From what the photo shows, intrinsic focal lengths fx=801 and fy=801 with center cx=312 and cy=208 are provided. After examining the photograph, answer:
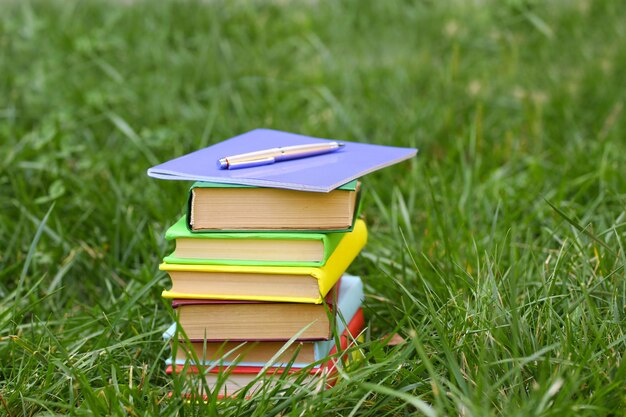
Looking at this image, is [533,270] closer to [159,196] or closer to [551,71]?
[159,196]

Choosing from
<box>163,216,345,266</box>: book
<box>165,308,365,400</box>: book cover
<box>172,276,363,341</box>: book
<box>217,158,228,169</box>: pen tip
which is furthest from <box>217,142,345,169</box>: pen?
<box>165,308,365,400</box>: book cover

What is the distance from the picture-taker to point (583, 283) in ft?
6.10

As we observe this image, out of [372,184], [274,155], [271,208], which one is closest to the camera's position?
[271,208]

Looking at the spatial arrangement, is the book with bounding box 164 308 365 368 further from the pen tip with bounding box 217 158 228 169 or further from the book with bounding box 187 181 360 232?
the pen tip with bounding box 217 158 228 169

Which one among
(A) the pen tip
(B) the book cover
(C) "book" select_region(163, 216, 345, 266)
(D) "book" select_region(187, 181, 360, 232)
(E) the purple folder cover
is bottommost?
(B) the book cover

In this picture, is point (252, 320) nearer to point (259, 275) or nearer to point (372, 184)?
point (259, 275)

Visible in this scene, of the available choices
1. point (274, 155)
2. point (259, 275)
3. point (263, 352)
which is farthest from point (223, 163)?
point (263, 352)

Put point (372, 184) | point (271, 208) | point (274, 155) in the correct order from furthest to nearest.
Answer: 1. point (372, 184)
2. point (274, 155)
3. point (271, 208)

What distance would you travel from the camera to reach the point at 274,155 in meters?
1.86

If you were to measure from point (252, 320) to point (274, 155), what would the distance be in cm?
38

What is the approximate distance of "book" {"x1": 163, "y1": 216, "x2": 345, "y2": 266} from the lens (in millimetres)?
1747

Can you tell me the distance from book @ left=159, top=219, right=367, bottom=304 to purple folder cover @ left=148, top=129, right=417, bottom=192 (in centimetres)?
19

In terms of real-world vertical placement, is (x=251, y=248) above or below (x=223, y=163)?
below

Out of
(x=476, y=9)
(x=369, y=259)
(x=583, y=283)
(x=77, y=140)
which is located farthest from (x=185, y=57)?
(x=583, y=283)
